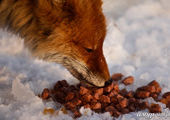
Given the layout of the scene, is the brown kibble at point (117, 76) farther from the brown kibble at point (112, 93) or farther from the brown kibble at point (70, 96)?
the brown kibble at point (70, 96)

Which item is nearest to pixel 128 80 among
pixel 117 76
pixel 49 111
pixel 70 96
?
pixel 117 76

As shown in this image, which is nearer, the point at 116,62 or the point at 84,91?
the point at 84,91

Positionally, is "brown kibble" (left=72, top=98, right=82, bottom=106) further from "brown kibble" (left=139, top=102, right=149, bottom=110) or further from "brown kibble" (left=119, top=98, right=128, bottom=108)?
"brown kibble" (left=139, top=102, right=149, bottom=110)

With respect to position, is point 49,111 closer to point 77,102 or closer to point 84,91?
point 77,102

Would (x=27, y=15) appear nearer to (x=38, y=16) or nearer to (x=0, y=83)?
(x=38, y=16)

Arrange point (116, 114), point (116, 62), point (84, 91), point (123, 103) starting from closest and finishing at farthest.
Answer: point (116, 114), point (123, 103), point (84, 91), point (116, 62)

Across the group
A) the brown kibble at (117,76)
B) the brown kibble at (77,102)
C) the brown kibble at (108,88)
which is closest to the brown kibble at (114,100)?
the brown kibble at (108,88)

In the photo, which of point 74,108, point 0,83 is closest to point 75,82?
point 74,108
